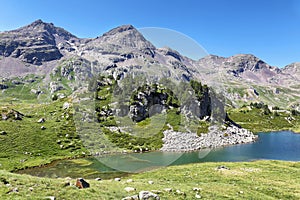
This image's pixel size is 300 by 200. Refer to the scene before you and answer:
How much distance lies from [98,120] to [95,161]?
4106cm

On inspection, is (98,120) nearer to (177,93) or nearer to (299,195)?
(177,93)

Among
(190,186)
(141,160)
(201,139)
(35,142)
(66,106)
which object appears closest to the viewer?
(190,186)

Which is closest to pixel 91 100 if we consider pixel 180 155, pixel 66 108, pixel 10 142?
pixel 66 108

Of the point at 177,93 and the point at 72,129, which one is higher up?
the point at 177,93

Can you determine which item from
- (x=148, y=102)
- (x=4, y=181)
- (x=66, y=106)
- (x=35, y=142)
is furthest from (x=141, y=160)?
(x=66, y=106)

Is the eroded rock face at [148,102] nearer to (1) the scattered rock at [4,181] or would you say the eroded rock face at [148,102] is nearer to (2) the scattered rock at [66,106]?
(2) the scattered rock at [66,106]

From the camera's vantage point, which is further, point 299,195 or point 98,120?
point 98,120

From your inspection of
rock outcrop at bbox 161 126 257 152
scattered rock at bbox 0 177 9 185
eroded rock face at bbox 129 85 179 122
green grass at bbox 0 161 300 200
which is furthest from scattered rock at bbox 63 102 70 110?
scattered rock at bbox 0 177 9 185

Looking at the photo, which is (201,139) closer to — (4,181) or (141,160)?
(141,160)

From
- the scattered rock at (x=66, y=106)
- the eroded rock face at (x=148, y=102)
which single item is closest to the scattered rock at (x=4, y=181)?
the eroded rock face at (x=148, y=102)

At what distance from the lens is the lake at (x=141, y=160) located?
208 ft

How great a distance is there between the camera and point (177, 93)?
140250 mm

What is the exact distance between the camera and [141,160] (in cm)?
7894

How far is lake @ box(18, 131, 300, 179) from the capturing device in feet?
208
